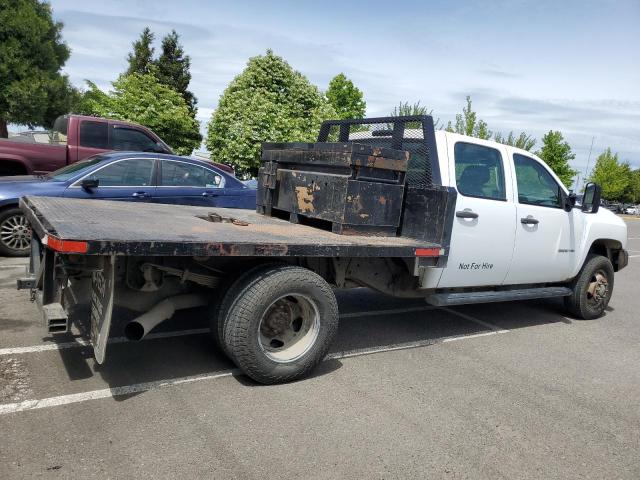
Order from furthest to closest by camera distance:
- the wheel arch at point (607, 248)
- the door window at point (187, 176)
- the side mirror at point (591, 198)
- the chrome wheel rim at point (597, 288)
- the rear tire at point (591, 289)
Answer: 1. the door window at point (187, 176)
2. the wheel arch at point (607, 248)
3. the chrome wheel rim at point (597, 288)
4. the rear tire at point (591, 289)
5. the side mirror at point (591, 198)

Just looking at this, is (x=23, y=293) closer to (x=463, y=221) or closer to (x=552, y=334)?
(x=463, y=221)

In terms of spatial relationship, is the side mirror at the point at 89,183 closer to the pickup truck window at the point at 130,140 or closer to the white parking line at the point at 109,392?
the pickup truck window at the point at 130,140

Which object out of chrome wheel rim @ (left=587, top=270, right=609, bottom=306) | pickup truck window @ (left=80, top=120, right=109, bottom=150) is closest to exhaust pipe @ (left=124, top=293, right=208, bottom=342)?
chrome wheel rim @ (left=587, top=270, right=609, bottom=306)

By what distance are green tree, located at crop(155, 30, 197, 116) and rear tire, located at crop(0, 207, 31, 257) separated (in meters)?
38.2

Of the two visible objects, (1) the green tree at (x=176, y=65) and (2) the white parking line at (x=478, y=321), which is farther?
(1) the green tree at (x=176, y=65)

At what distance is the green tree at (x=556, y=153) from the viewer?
124 ft

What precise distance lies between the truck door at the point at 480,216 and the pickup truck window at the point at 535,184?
21 centimetres

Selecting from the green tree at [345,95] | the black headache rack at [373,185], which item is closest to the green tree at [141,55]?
the green tree at [345,95]

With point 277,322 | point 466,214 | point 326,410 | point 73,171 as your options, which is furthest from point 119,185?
point 326,410

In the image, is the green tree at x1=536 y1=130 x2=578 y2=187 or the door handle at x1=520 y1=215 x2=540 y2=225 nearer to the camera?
the door handle at x1=520 y1=215 x2=540 y2=225

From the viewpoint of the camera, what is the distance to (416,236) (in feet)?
15.7

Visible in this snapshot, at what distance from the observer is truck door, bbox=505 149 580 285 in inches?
Answer: 218

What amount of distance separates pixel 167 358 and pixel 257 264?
43.9 inches

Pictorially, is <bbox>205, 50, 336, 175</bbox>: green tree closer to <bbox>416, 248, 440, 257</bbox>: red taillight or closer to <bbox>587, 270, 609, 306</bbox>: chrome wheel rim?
<bbox>587, 270, 609, 306</bbox>: chrome wheel rim
